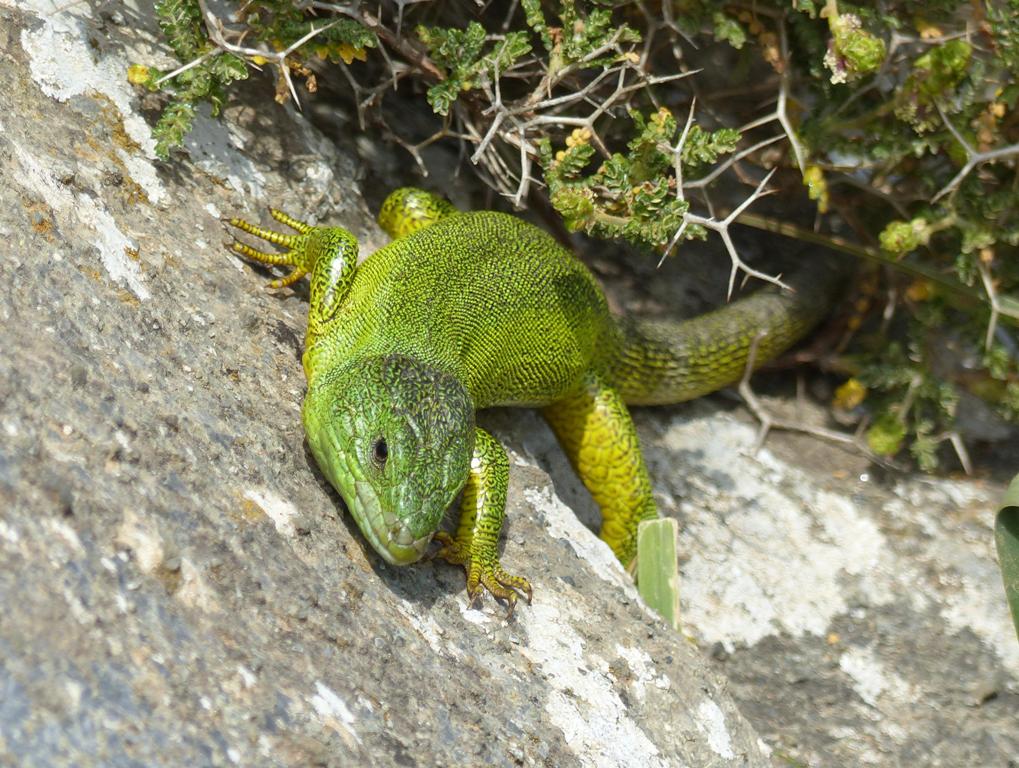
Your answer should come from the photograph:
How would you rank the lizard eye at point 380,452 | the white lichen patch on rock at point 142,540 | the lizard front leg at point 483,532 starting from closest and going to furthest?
the white lichen patch on rock at point 142,540, the lizard eye at point 380,452, the lizard front leg at point 483,532

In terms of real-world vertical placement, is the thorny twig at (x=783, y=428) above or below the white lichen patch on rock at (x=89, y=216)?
below

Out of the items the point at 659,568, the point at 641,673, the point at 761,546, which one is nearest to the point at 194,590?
the point at 641,673

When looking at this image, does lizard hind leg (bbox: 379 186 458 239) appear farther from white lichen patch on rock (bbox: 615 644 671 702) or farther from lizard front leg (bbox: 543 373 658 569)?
white lichen patch on rock (bbox: 615 644 671 702)

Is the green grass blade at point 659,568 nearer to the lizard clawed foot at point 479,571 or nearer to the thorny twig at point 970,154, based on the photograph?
the lizard clawed foot at point 479,571

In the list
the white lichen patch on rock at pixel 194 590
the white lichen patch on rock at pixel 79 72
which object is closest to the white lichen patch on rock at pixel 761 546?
the white lichen patch on rock at pixel 194 590

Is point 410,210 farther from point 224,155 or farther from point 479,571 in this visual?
point 479,571

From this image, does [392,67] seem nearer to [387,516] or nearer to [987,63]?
[387,516]

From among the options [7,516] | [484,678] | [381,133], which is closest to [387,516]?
[484,678]
